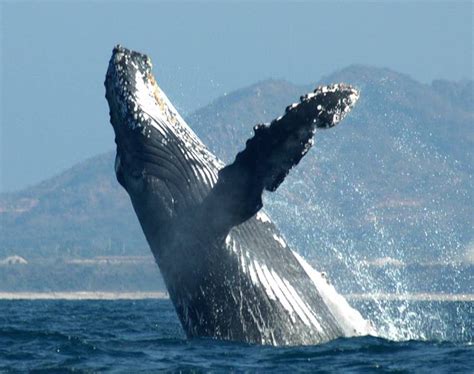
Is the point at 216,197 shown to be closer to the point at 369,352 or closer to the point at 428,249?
the point at 369,352

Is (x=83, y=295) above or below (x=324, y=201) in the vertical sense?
below

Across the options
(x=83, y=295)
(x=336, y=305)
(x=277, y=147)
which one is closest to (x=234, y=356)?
(x=336, y=305)

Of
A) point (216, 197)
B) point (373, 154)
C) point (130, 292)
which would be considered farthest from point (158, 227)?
point (373, 154)

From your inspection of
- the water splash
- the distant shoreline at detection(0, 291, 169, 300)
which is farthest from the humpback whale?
the distant shoreline at detection(0, 291, 169, 300)

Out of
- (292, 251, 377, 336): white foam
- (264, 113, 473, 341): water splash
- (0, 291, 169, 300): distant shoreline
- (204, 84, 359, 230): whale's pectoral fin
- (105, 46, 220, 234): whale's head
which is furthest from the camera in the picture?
(264, 113, 473, 341): water splash

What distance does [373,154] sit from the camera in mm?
173875

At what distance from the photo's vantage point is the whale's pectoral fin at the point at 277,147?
12531 mm

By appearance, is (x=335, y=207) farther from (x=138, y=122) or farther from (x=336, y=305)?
(x=138, y=122)

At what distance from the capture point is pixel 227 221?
42.0 feet

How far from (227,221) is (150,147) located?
3.83 feet

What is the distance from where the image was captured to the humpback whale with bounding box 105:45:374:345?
12578 mm

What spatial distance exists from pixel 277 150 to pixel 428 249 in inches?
4751

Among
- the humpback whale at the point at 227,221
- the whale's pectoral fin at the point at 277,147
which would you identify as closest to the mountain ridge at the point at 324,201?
the humpback whale at the point at 227,221

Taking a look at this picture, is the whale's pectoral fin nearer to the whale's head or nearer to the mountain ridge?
the whale's head
